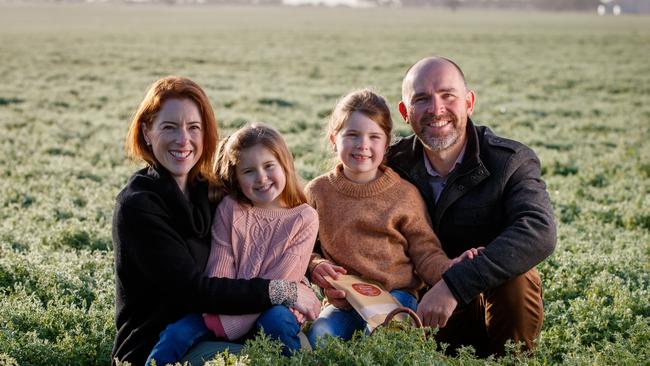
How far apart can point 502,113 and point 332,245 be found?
14.6 metres

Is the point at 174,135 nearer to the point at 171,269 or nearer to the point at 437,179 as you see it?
the point at 171,269

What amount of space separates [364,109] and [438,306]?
151cm

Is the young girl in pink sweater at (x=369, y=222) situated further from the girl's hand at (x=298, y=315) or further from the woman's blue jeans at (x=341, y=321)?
the girl's hand at (x=298, y=315)

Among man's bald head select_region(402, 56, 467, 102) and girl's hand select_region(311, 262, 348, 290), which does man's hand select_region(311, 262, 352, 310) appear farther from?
man's bald head select_region(402, 56, 467, 102)

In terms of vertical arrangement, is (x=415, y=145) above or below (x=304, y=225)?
above

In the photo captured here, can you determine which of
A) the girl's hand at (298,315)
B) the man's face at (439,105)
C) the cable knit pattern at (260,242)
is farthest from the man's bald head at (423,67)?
the girl's hand at (298,315)

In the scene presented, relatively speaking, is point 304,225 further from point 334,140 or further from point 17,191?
point 17,191

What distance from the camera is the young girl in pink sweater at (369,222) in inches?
200

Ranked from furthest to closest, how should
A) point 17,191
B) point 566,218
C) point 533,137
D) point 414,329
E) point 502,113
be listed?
point 502,113 → point 533,137 → point 17,191 → point 566,218 → point 414,329

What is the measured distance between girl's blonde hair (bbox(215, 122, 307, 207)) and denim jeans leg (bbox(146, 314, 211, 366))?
906 mm

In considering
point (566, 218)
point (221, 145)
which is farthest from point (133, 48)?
point (221, 145)

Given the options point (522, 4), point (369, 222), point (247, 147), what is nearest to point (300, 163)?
point (369, 222)

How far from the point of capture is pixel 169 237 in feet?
14.7

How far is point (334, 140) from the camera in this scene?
17.7 feet
